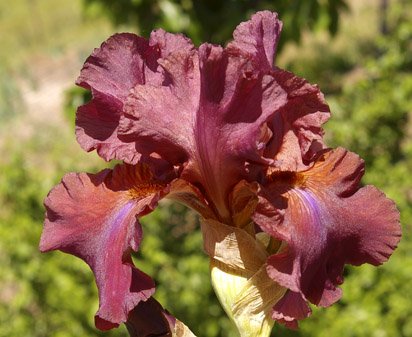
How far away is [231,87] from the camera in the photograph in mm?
848

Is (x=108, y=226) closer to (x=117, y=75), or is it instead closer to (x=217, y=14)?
(x=117, y=75)

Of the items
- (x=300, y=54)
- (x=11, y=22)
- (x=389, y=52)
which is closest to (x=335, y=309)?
(x=389, y=52)

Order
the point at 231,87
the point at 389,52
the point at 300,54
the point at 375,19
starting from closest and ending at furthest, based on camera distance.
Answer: the point at 231,87 < the point at 389,52 < the point at 300,54 < the point at 375,19

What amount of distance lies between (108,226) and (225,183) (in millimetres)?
163

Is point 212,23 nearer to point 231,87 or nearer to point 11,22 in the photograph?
point 231,87

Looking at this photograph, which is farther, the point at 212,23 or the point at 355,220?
the point at 212,23

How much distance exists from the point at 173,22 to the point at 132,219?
239 cm

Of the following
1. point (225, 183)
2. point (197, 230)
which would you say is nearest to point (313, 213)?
point (225, 183)

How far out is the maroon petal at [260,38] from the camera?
0.92 m

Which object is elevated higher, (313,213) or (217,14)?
(313,213)

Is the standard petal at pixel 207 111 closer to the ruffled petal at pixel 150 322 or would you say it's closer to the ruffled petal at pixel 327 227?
the ruffled petal at pixel 327 227

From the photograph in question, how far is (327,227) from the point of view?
85 cm

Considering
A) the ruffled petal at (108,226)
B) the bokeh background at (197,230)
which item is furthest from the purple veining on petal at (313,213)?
the bokeh background at (197,230)

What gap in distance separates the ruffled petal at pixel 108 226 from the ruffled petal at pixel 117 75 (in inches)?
1.6
